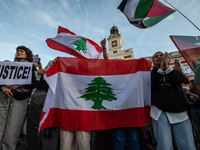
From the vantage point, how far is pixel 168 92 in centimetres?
186

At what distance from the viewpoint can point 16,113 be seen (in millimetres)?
1999

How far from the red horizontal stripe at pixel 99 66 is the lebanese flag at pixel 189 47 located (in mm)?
653

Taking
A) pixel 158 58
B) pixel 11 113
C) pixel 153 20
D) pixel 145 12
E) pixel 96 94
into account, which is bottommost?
pixel 11 113

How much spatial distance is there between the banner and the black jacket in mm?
2444

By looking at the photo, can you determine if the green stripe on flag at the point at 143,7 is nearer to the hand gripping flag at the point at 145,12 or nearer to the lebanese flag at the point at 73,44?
the hand gripping flag at the point at 145,12

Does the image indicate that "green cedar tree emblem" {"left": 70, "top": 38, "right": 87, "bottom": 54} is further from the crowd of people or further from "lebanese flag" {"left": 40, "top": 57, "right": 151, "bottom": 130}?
the crowd of people

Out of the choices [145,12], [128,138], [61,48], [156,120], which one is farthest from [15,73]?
[145,12]

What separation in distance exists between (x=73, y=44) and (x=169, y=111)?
2797 millimetres

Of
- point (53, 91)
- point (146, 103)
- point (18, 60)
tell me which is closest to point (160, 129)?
point (146, 103)

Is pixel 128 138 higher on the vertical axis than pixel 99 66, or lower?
lower

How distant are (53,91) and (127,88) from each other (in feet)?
4.60

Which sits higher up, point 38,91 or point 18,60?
point 18,60

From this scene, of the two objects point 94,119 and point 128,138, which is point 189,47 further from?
point 94,119

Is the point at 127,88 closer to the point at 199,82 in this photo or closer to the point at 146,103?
the point at 146,103
